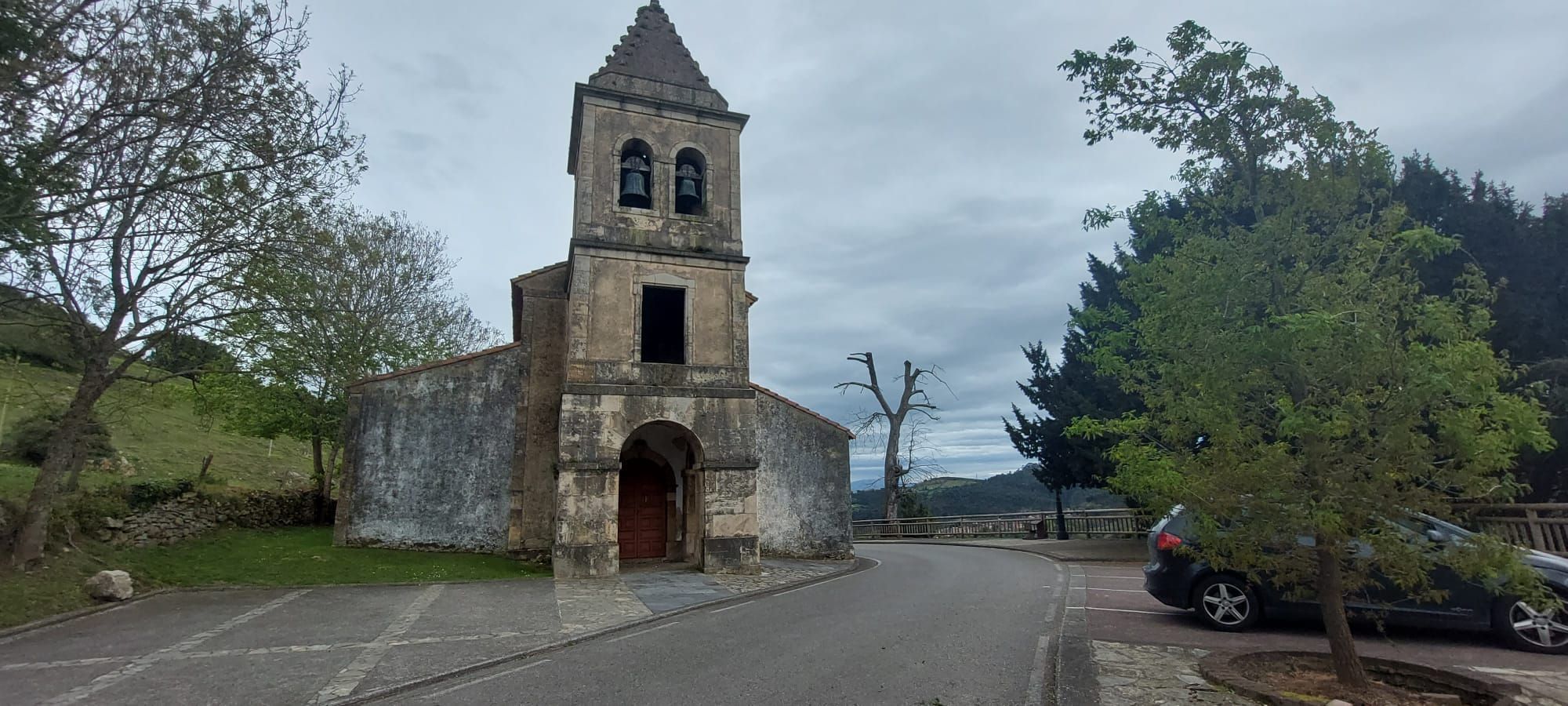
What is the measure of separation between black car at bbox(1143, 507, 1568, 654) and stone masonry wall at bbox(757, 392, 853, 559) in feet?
33.9

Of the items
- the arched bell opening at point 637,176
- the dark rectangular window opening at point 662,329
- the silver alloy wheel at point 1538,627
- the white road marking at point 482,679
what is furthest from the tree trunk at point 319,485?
the silver alloy wheel at point 1538,627

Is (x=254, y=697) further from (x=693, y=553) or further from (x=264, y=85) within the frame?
(x=693, y=553)

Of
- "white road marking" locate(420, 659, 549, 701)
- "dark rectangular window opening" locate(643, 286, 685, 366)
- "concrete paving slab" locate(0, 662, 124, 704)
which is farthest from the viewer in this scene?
"dark rectangular window opening" locate(643, 286, 685, 366)

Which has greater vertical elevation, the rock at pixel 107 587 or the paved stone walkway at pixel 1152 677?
the rock at pixel 107 587

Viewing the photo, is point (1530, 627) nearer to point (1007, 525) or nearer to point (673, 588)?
point (673, 588)

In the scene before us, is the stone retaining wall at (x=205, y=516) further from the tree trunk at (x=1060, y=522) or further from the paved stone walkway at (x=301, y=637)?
the tree trunk at (x=1060, y=522)

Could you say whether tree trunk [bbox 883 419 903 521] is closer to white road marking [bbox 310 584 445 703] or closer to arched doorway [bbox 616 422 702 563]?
arched doorway [bbox 616 422 702 563]

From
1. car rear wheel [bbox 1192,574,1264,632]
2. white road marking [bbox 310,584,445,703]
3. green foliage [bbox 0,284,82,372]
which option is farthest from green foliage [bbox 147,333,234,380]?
car rear wheel [bbox 1192,574,1264,632]

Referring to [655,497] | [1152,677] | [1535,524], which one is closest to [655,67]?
[655,497]

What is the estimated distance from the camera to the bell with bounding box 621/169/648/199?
52.6 ft

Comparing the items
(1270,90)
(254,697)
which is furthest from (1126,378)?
(254,697)

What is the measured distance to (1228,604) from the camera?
823cm

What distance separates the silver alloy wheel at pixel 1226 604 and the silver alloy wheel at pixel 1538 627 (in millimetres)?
2239

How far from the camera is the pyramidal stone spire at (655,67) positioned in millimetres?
16812
